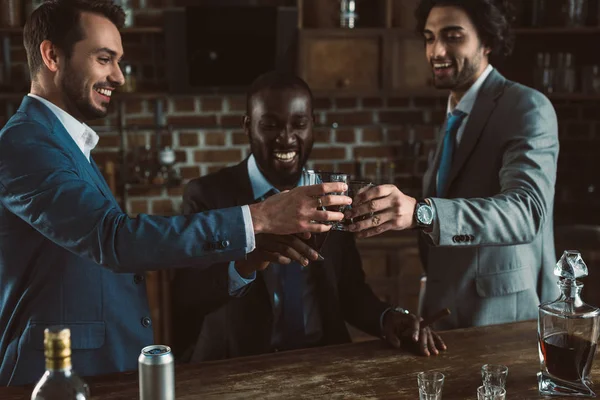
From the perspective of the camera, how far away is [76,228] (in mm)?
1521

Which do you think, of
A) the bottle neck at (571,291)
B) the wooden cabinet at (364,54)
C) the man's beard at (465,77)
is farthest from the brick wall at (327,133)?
the bottle neck at (571,291)

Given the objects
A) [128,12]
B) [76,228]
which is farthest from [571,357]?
[128,12]

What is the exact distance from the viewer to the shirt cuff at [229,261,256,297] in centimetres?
183

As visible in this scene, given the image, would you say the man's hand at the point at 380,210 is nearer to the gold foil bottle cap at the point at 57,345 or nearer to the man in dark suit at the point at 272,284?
the man in dark suit at the point at 272,284

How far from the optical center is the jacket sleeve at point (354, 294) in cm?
197

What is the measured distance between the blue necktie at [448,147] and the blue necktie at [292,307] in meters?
0.54

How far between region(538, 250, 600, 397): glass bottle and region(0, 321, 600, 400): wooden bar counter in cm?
5

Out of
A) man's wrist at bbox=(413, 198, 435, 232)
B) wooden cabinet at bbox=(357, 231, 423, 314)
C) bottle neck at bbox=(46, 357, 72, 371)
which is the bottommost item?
wooden cabinet at bbox=(357, 231, 423, 314)

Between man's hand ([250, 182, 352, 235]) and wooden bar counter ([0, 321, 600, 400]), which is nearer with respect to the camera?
wooden bar counter ([0, 321, 600, 400])

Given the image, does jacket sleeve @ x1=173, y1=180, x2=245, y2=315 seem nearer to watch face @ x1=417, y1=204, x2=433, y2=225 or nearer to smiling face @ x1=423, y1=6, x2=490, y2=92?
watch face @ x1=417, y1=204, x2=433, y2=225

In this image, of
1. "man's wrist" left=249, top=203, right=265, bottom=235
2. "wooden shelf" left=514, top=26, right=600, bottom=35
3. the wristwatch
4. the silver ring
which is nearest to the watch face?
the wristwatch

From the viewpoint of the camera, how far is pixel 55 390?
3.41 ft

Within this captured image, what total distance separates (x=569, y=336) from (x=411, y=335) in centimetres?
37

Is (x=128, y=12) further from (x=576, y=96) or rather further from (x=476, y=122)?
(x=576, y=96)
